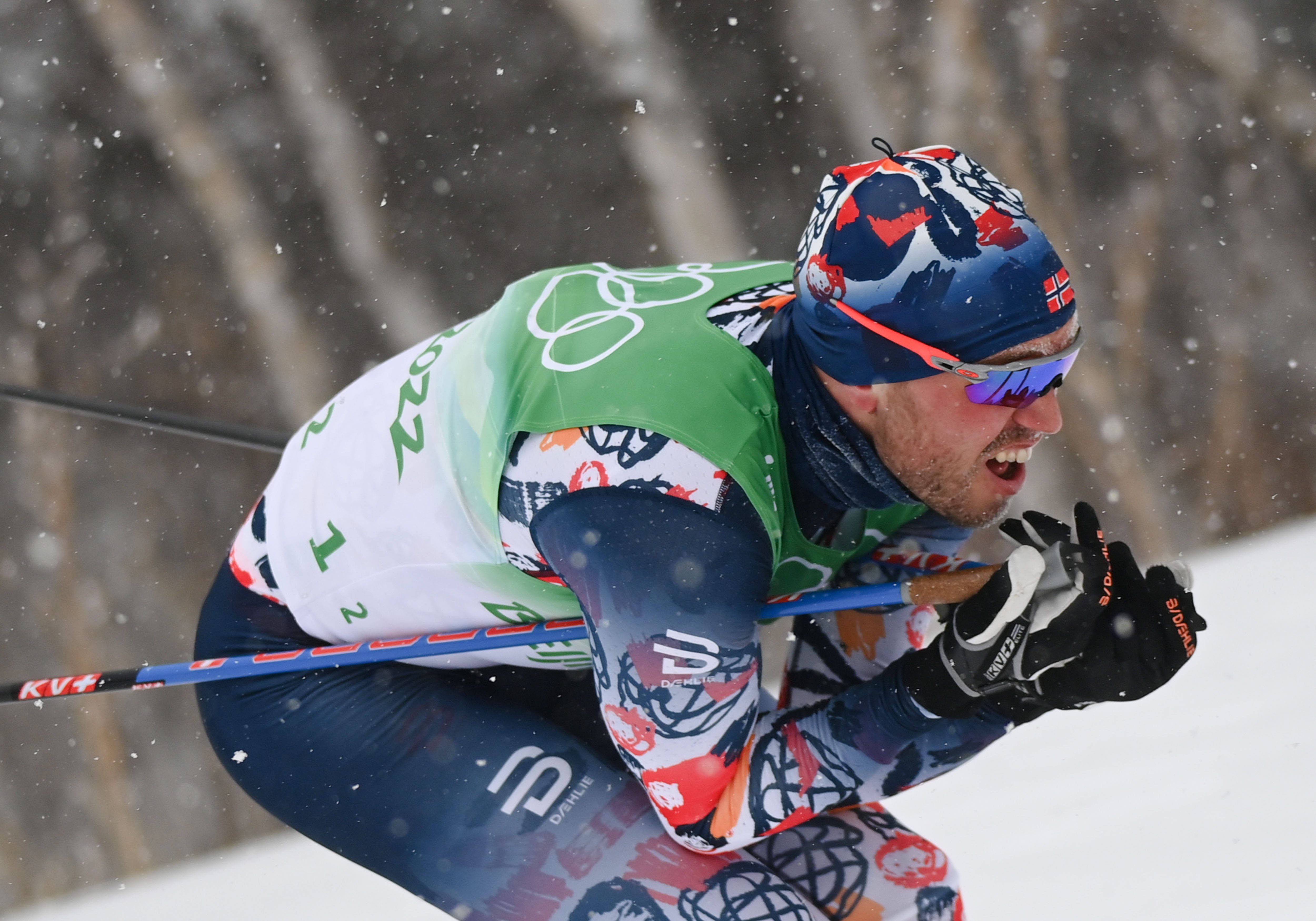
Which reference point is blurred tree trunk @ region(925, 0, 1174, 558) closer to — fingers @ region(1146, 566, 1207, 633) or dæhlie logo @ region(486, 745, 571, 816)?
fingers @ region(1146, 566, 1207, 633)

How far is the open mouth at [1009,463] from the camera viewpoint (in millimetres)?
1151

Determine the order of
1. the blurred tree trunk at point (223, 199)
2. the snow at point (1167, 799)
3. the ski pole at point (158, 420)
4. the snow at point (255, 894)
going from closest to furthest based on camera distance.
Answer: the snow at point (1167, 799), the ski pole at point (158, 420), the snow at point (255, 894), the blurred tree trunk at point (223, 199)

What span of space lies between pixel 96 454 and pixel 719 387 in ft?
8.97

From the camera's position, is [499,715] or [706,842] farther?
[499,715]

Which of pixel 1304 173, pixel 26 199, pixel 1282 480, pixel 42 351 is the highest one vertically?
pixel 26 199

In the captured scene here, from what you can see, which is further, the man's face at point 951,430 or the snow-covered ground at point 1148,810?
the snow-covered ground at point 1148,810

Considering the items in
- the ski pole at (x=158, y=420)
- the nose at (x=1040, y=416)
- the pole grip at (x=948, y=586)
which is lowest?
the pole grip at (x=948, y=586)

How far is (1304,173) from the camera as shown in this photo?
10.5ft

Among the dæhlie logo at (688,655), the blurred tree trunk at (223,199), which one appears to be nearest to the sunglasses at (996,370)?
the dæhlie logo at (688,655)

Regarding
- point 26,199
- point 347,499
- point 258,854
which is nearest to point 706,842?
point 347,499

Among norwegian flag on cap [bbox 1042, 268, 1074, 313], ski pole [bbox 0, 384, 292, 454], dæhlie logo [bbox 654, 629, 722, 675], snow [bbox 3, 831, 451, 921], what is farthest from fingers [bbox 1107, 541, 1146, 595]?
snow [bbox 3, 831, 451, 921]

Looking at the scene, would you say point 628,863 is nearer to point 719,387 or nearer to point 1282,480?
point 719,387

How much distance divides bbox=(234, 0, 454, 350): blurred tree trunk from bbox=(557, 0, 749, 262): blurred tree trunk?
2.22 feet

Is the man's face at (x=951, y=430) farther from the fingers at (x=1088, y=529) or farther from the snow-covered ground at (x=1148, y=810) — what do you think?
the snow-covered ground at (x=1148, y=810)
